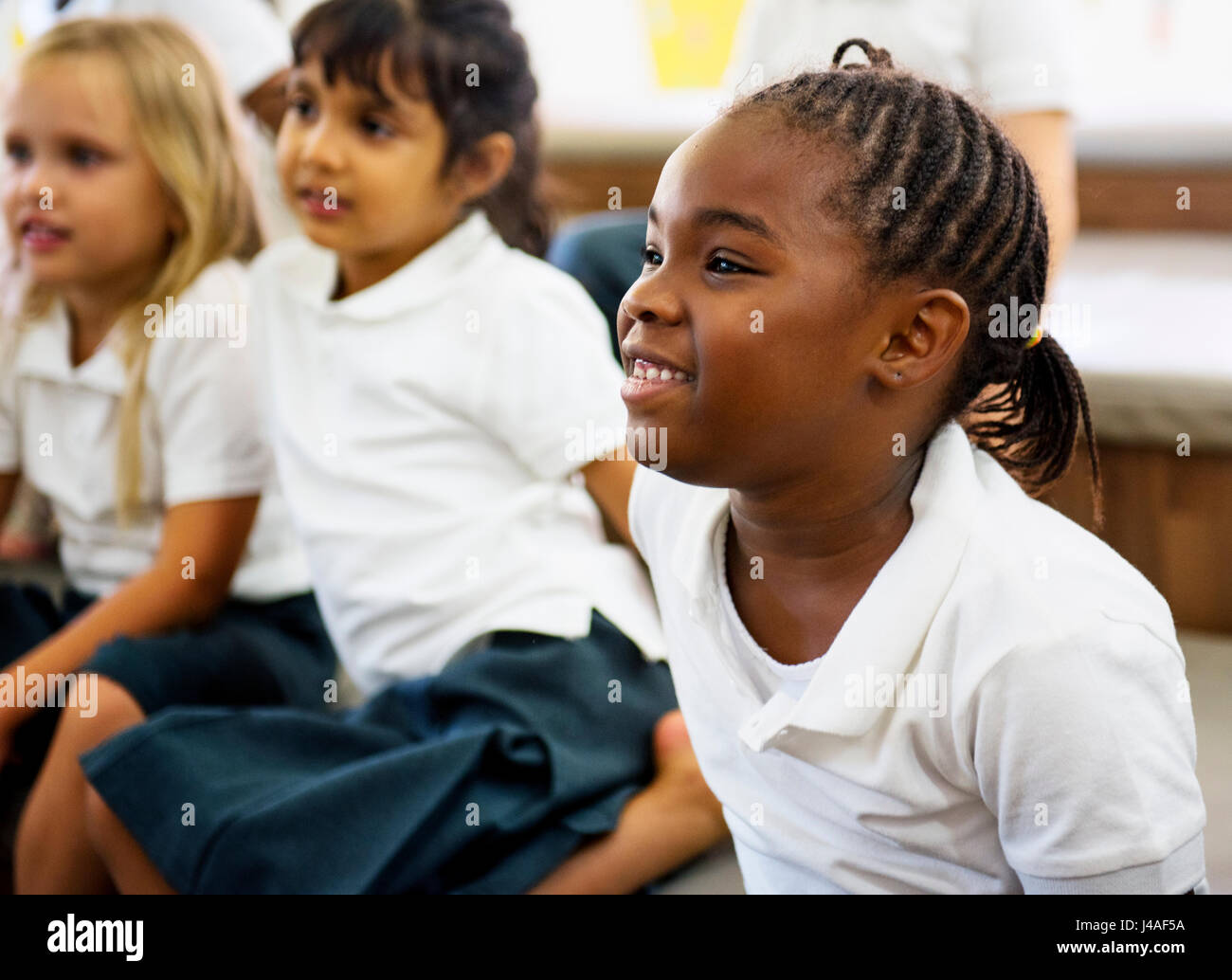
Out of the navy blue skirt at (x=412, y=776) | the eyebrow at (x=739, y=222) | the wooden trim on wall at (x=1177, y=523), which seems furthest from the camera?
the wooden trim on wall at (x=1177, y=523)

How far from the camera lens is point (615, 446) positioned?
44.7 inches

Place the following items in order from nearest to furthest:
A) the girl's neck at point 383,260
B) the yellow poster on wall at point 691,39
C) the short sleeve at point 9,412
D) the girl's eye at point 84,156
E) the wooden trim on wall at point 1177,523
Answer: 1. the wooden trim on wall at point 1177,523
2. the girl's neck at point 383,260
3. the girl's eye at point 84,156
4. the short sleeve at point 9,412
5. the yellow poster on wall at point 691,39

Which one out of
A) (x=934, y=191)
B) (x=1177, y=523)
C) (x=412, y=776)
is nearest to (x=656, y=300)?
(x=934, y=191)

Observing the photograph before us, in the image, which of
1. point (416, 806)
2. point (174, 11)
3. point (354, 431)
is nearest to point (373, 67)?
point (354, 431)

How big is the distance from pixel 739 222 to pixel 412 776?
1.60 ft

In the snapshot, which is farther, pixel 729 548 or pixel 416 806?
pixel 416 806

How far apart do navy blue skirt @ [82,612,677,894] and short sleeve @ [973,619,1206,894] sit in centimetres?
39

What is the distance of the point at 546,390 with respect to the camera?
1.14 m

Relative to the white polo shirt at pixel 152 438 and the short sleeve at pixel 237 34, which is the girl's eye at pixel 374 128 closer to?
the white polo shirt at pixel 152 438

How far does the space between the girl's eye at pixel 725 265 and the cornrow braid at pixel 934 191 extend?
0.05 meters

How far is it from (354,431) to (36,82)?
48 centimetres

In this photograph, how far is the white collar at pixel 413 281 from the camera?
119 cm

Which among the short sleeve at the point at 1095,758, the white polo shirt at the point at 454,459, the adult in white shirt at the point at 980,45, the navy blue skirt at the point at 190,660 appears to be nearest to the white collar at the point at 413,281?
the white polo shirt at the point at 454,459
